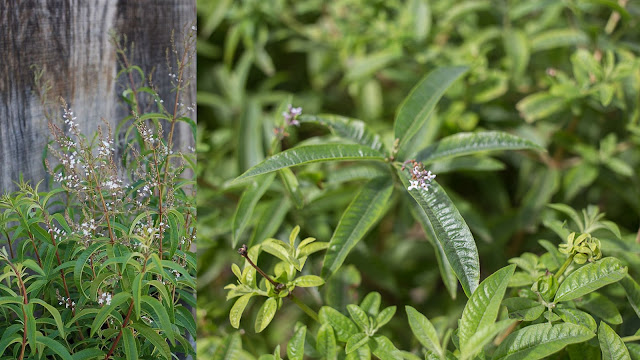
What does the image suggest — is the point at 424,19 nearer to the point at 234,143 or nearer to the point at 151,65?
the point at 234,143

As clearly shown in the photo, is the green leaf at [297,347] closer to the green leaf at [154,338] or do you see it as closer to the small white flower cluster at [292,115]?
the green leaf at [154,338]

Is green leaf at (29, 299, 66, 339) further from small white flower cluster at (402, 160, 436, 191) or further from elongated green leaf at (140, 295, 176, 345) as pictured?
small white flower cluster at (402, 160, 436, 191)

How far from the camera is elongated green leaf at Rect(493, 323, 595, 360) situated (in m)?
0.75

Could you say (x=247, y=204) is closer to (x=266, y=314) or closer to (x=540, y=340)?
(x=266, y=314)

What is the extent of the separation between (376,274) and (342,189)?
257mm

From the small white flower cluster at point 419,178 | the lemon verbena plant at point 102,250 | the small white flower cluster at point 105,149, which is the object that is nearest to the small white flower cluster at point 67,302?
the lemon verbena plant at point 102,250

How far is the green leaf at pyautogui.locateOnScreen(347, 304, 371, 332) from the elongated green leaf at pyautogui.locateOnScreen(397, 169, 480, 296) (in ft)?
0.59

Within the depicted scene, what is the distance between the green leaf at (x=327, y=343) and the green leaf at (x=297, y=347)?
3cm

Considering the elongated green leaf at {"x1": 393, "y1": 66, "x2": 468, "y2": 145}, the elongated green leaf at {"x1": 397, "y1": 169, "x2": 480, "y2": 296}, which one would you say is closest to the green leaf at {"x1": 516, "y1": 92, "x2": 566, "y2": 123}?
the elongated green leaf at {"x1": 393, "y1": 66, "x2": 468, "y2": 145}

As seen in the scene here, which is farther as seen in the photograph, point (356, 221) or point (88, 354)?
point (356, 221)

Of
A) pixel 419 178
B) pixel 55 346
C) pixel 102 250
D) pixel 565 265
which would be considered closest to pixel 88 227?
pixel 102 250

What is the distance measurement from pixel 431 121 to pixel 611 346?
81cm

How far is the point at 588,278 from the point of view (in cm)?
83

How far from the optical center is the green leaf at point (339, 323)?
0.90 m
